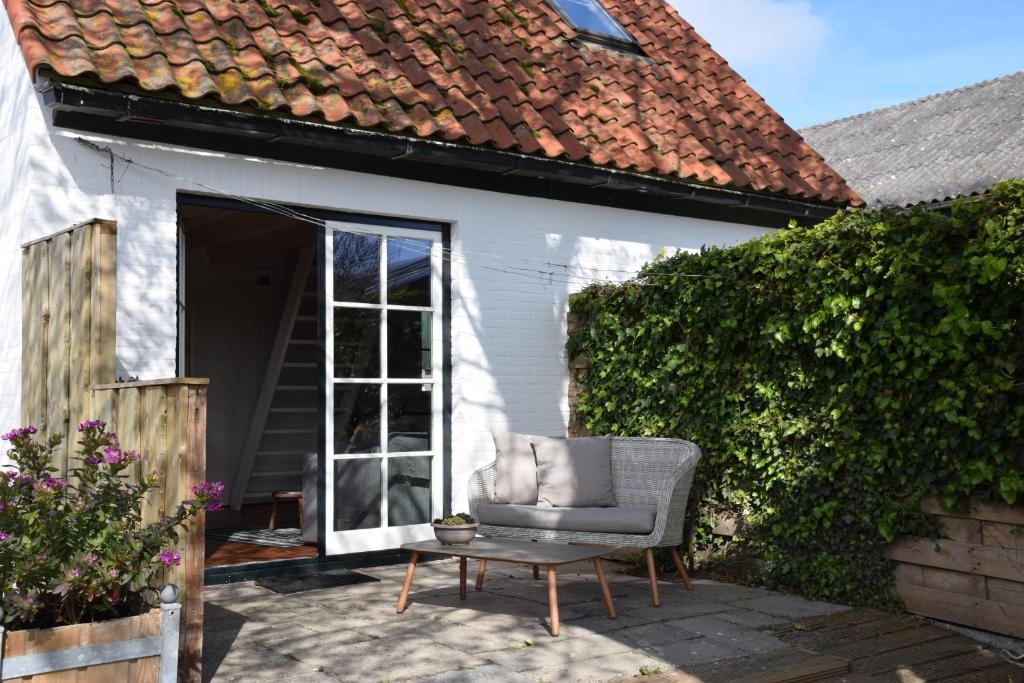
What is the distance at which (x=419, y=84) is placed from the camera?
6559 millimetres

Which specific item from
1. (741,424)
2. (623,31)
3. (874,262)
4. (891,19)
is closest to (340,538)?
(741,424)

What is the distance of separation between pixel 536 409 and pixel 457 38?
9.27 ft

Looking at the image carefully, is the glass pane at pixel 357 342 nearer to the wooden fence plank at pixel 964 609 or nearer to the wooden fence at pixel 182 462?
the wooden fence at pixel 182 462

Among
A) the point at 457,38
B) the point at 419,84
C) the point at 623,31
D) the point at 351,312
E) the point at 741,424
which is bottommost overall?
the point at 741,424

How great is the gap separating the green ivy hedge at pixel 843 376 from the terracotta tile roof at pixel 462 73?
1.58 meters

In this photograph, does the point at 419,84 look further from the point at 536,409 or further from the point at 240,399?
the point at 240,399

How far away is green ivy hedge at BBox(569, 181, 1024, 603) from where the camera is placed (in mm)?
4277

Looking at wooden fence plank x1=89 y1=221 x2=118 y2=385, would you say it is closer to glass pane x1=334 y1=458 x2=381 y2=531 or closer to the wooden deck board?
glass pane x1=334 y1=458 x2=381 y2=531

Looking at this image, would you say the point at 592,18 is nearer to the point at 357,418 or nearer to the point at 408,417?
the point at 408,417

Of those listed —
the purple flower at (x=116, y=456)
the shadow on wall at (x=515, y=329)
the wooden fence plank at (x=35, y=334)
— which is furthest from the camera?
the shadow on wall at (x=515, y=329)

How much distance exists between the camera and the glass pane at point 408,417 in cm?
630

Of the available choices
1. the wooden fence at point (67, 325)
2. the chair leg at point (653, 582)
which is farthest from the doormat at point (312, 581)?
the chair leg at point (653, 582)

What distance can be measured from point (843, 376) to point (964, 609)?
1.21 metres

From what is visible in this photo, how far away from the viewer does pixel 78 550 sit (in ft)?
10.4
